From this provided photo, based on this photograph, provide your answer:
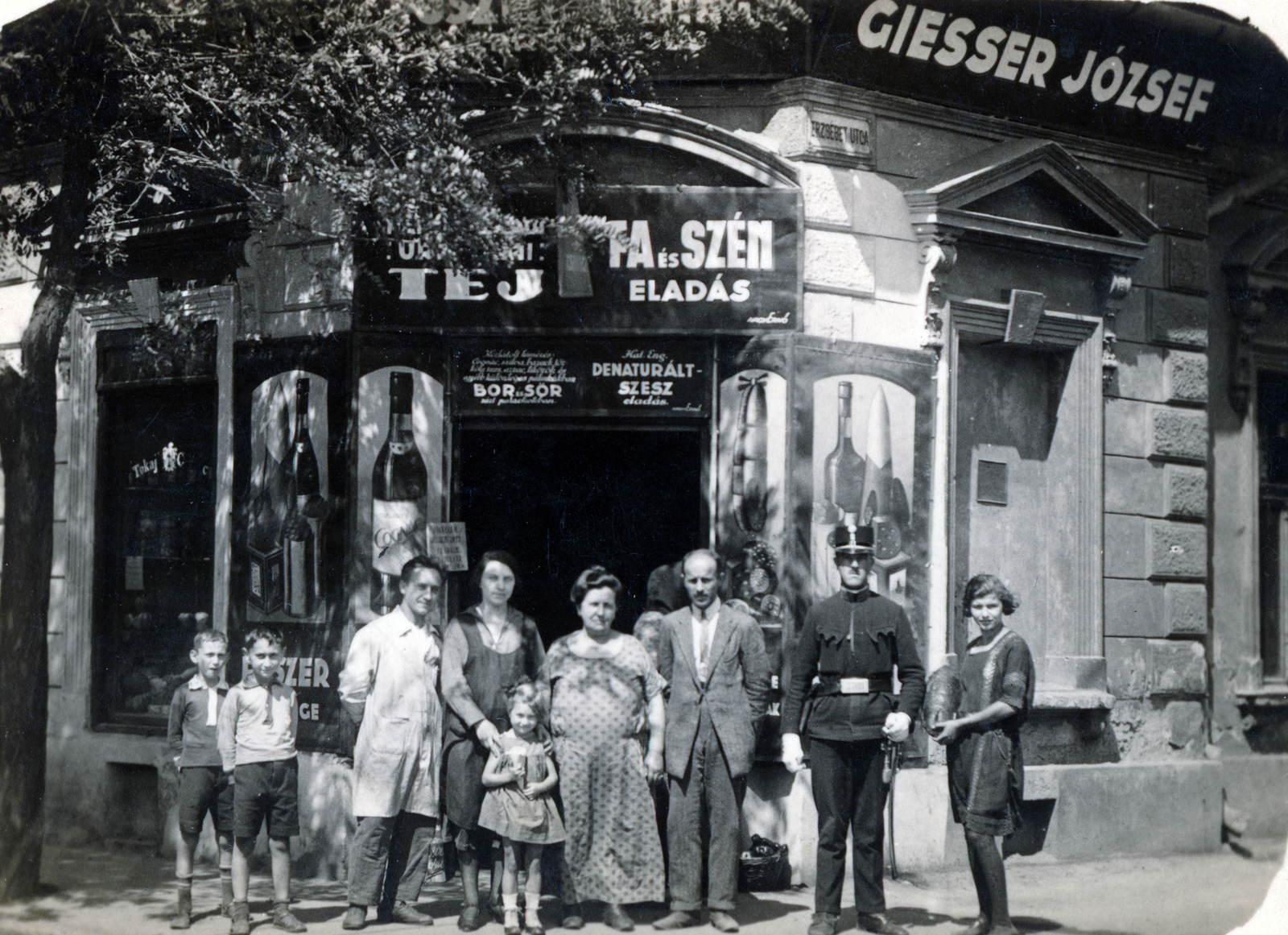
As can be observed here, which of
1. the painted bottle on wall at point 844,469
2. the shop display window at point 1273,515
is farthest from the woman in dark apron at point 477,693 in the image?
the shop display window at point 1273,515

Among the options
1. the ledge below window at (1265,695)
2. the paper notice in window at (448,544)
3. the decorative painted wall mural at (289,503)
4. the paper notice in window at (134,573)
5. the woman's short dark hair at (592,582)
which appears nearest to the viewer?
the woman's short dark hair at (592,582)

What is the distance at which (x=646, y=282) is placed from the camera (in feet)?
29.9

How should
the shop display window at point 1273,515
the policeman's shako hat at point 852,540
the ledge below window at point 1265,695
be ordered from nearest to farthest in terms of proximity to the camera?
1. the policeman's shako hat at point 852,540
2. the ledge below window at point 1265,695
3. the shop display window at point 1273,515

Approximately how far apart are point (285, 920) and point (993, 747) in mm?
3628

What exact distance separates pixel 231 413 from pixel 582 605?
337 centimetres

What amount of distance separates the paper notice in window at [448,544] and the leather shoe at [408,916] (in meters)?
2.15

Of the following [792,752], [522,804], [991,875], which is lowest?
[991,875]

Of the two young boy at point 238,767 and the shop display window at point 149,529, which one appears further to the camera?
the shop display window at point 149,529

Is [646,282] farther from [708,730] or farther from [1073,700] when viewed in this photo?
[1073,700]

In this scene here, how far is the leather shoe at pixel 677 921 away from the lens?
7488 millimetres

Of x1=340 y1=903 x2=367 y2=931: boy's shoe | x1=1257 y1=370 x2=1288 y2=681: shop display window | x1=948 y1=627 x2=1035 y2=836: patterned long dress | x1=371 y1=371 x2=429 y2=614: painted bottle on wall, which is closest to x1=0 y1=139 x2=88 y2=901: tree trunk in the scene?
x1=371 y1=371 x2=429 y2=614: painted bottle on wall

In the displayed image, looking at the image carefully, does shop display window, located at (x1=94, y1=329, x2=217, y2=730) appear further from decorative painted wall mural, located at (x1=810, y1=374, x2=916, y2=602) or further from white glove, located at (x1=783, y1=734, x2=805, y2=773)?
white glove, located at (x1=783, y1=734, x2=805, y2=773)

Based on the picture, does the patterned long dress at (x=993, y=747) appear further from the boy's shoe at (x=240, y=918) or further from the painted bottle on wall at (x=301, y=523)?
the painted bottle on wall at (x=301, y=523)

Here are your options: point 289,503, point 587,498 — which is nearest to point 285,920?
point 289,503
